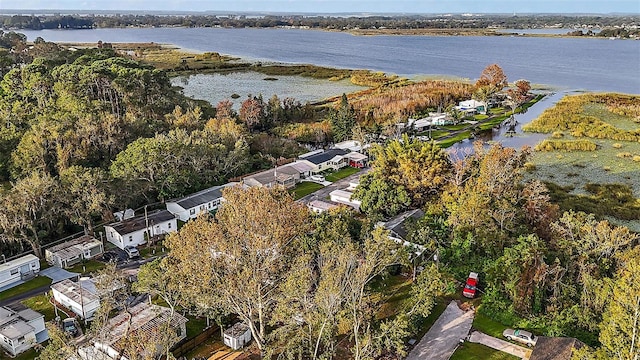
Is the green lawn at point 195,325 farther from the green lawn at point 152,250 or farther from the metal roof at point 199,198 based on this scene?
the metal roof at point 199,198

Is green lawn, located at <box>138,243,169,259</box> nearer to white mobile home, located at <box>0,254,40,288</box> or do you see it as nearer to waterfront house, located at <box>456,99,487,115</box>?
white mobile home, located at <box>0,254,40,288</box>

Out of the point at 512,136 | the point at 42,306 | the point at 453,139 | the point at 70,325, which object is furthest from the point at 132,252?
the point at 512,136

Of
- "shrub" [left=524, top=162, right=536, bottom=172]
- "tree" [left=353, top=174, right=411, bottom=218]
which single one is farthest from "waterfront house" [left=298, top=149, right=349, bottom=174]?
"shrub" [left=524, top=162, right=536, bottom=172]

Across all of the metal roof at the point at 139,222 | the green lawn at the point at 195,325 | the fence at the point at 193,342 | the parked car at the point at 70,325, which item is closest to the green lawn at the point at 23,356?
the parked car at the point at 70,325

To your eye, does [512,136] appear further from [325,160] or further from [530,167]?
[325,160]

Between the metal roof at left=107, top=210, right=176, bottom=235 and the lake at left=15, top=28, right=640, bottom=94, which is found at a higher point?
the lake at left=15, top=28, right=640, bottom=94

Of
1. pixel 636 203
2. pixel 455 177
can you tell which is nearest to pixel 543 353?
pixel 455 177
